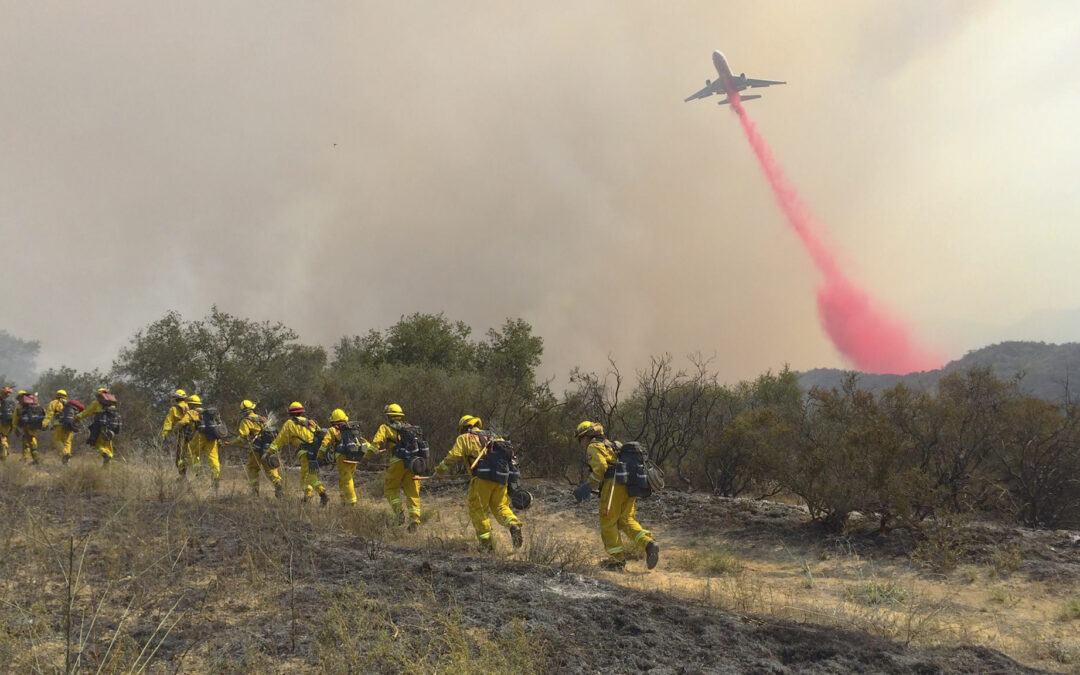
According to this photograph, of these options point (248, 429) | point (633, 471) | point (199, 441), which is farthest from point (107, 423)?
point (633, 471)

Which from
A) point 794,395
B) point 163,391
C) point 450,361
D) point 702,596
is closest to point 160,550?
point 702,596

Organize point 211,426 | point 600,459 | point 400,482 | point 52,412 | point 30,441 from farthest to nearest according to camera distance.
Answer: point 30,441 < point 52,412 < point 211,426 < point 400,482 < point 600,459

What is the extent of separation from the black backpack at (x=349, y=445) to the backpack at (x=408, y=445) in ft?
3.42

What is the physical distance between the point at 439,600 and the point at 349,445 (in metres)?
5.84

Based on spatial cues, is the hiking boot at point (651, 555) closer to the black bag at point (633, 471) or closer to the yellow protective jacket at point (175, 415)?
the black bag at point (633, 471)

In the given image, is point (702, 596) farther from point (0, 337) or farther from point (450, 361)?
point (0, 337)

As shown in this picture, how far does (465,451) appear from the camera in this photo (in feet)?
28.2

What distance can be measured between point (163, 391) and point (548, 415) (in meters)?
16.3

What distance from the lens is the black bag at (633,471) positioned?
770cm

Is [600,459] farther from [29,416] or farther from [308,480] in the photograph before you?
[29,416]

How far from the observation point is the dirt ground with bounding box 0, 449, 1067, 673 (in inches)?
157

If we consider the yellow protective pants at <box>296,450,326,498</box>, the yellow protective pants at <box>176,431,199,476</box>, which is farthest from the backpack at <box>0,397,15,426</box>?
the yellow protective pants at <box>296,450,326,498</box>

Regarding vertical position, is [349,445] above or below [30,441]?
below

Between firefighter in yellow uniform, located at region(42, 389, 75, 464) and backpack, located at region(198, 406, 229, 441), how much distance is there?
4289 mm
